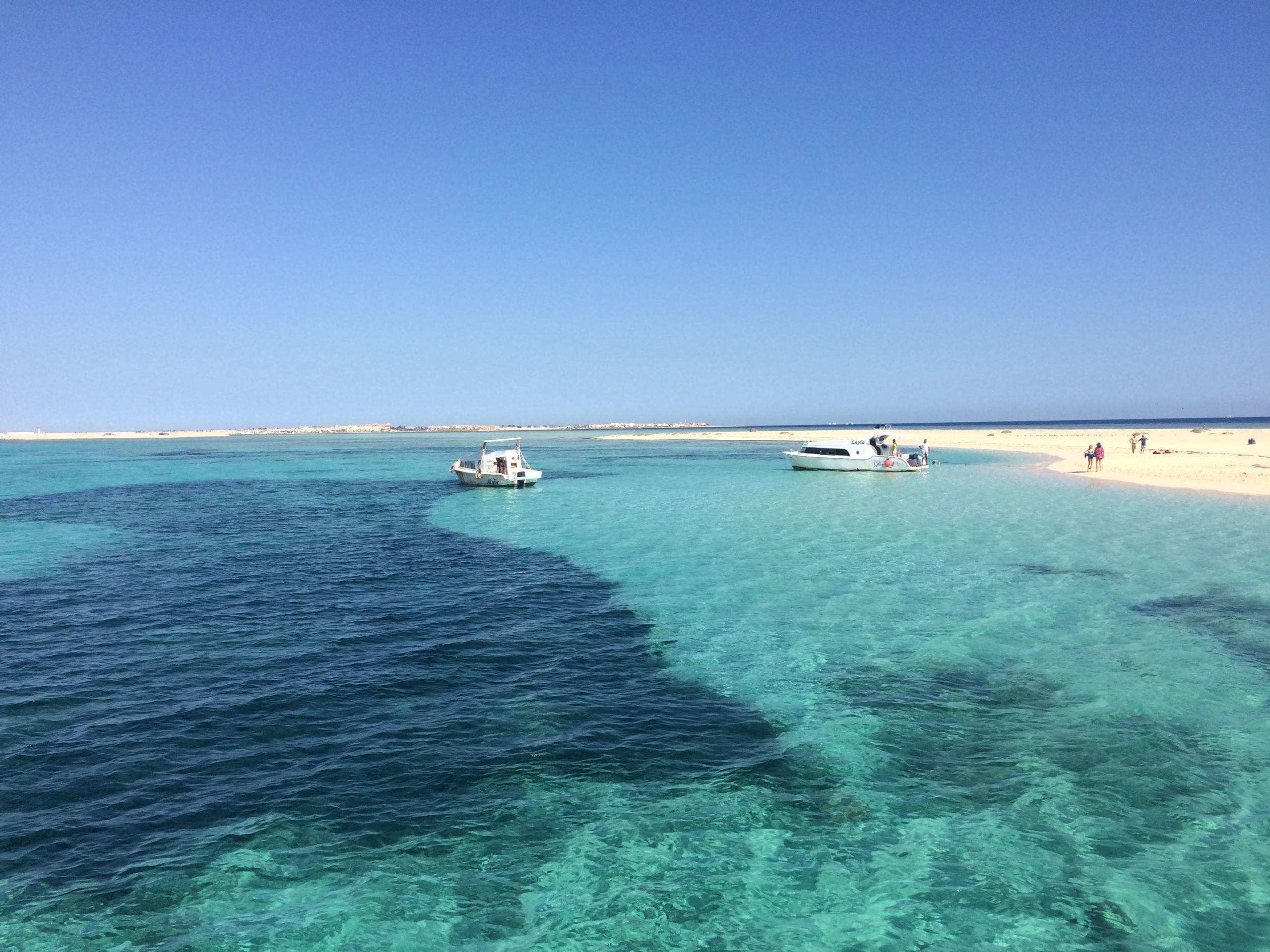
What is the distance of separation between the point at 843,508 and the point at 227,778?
33.7 metres

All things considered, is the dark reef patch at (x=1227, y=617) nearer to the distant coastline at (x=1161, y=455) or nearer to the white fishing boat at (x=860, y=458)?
the distant coastline at (x=1161, y=455)

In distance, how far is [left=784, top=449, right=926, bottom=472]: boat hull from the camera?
58.8 meters

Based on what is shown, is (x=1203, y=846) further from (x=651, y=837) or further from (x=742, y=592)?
(x=742, y=592)

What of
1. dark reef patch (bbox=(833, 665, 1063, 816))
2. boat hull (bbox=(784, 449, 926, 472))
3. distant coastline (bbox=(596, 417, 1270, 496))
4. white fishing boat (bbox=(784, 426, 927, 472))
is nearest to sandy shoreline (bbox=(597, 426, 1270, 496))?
distant coastline (bbox=(596, 417, 1270, 496))

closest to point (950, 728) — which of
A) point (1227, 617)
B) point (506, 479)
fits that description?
point (1227, 617)

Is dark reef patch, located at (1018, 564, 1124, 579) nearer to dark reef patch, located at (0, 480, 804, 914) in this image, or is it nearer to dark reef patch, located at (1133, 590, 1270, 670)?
dark reef patch, located at (1133, 590, 1270, 670)

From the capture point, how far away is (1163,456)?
62156 millimetres

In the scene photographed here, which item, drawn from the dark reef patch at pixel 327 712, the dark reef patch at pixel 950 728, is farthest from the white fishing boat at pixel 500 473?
the dark reef patch at pixel 950 728

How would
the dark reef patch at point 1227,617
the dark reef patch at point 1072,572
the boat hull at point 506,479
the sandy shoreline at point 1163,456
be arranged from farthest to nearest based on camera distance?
the boat hull at point 506,479
the sandy shoreline at point 1163,456
the dark reef patch at point 1072,572
the dark reef patch at point 1227,617

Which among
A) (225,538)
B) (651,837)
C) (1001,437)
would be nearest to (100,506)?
(225,538)

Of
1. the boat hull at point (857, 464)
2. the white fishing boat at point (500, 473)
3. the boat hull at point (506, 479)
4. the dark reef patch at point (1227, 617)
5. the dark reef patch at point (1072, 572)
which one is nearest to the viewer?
the dark reef patch at point (1227, 617)

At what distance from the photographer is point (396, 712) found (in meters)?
12.4

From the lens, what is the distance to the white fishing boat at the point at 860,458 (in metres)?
58.9

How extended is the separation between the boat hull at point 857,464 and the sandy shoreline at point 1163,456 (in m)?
11.9
